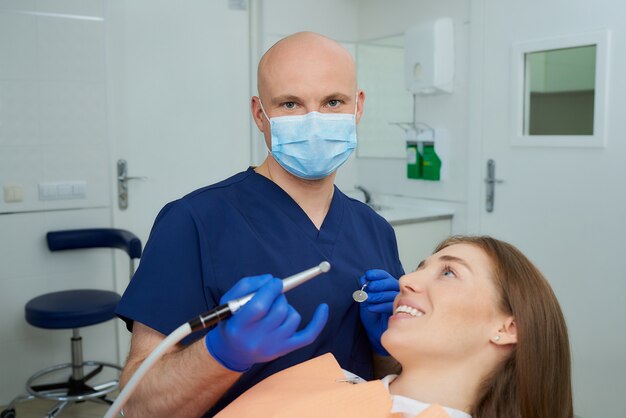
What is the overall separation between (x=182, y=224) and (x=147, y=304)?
0.17m

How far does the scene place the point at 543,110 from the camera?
116 inches

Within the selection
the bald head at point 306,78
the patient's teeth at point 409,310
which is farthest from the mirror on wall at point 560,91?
the patient's teeth at point 409,310

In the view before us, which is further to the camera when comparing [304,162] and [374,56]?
[374,56]

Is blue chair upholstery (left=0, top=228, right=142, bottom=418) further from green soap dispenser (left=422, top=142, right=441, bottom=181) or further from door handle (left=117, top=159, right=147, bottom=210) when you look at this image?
green soap dispenser (left=422, top=142, right=441, bottom=181)

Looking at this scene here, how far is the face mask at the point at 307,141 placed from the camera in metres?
1.42

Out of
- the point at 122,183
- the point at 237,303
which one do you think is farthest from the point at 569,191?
the point at 237,303

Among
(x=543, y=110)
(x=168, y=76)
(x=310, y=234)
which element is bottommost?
(x=310, y=234)

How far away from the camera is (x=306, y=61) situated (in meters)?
1.36

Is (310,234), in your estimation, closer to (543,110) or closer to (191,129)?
(543,110)

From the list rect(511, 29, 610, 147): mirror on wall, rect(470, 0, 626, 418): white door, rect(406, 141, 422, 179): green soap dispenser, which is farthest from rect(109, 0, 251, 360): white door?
rect(511, 29, 610, 147): mirror on wall

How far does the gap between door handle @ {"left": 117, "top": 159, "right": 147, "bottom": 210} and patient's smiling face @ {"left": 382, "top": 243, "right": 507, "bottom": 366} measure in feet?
7.75

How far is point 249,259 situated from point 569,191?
204 centimetres

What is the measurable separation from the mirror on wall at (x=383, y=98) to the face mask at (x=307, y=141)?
234cm

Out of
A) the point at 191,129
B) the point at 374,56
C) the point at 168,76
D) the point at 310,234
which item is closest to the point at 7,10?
the point at 168,76
